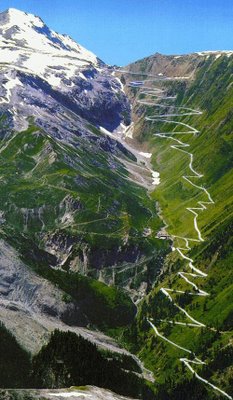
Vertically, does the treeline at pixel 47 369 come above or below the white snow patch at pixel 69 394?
below

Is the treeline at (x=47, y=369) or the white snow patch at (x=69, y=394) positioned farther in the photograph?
the treeline at (x=47, y=369)

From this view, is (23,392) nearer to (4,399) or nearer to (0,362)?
(4,399)

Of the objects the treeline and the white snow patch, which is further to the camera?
the treeline

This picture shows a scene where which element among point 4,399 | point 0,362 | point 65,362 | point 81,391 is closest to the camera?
point 4,399

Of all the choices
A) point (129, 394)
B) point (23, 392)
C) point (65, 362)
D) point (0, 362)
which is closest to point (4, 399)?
point (23, 392)

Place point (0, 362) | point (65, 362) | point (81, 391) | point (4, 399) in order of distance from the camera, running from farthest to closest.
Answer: point (65, 362) → point (0, 362) → point (81, 391) → point (4, 399)

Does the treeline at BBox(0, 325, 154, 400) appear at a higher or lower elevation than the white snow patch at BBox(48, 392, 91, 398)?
lower

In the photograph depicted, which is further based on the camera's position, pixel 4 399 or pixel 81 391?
pixel 81 391

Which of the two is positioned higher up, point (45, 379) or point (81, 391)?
point (81, 391)

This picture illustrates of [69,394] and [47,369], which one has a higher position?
[69,394]

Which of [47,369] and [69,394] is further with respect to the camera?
[47,369]
